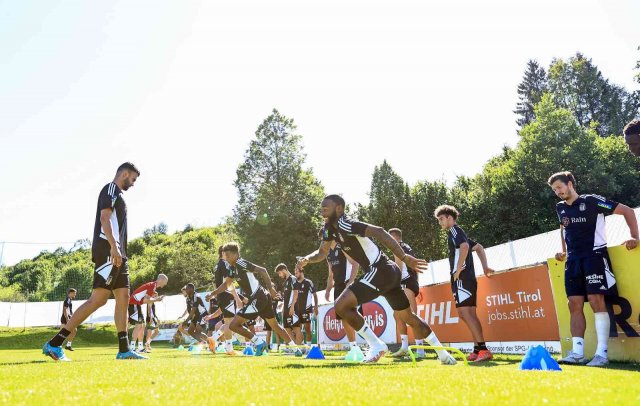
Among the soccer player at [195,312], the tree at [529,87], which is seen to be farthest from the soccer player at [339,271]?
the tree at [529,87]

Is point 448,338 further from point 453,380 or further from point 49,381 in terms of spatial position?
point 49,381

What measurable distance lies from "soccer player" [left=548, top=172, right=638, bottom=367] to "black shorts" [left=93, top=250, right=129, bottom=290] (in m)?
6.20

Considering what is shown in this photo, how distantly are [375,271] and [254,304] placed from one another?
4.41 metres

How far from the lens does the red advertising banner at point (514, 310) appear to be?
776 cm

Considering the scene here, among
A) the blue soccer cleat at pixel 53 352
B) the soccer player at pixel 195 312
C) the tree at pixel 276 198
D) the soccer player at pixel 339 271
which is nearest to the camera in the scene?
the blue soccer cleat at pixel 53 352

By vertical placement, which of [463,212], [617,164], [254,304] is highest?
[617,164]

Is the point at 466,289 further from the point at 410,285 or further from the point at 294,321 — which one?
the point at 294,321

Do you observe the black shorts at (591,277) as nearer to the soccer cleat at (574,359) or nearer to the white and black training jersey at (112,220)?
the soccer cleat at (574,359)

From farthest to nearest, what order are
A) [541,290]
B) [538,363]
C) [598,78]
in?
1. [598,78]
2. [541,290]
3. [538,363]

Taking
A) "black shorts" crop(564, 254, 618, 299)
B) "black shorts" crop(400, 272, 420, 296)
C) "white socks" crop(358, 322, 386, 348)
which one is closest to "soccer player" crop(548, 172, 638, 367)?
"black shorts" crop(564, 254, 618, 299)

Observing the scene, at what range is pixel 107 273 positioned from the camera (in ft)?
21.5

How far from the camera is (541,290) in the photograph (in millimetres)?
7832

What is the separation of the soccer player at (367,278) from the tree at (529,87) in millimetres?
63747

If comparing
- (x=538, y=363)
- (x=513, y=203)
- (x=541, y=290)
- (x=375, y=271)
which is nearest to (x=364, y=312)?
(x=541, y=290)
